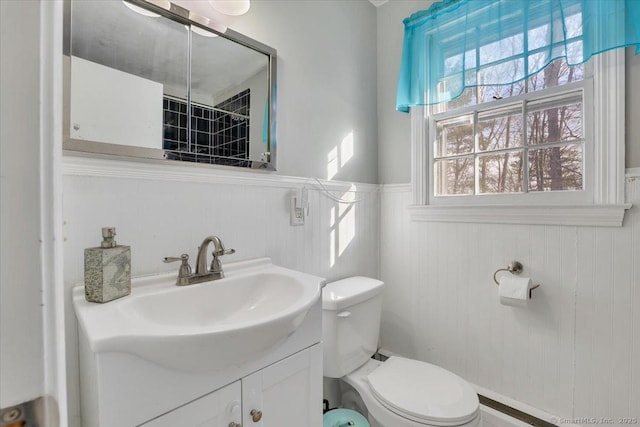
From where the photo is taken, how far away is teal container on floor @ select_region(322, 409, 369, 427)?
4.06 ft

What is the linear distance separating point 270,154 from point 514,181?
3.88 feet

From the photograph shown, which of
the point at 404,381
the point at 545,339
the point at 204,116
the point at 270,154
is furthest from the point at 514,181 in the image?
the point at 204,116

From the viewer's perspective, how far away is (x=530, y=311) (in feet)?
4.50

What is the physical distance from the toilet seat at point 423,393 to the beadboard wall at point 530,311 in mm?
371

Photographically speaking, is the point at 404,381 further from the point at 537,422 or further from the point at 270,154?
the point at 270,154

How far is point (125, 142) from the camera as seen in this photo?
938 millimetres

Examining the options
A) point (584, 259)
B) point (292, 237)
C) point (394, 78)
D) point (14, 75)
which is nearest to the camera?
point (14, 75)

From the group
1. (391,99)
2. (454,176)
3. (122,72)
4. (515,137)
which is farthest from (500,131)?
(122,72)

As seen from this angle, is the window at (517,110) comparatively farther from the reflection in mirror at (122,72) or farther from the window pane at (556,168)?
the reflection in mirror at (122,72)

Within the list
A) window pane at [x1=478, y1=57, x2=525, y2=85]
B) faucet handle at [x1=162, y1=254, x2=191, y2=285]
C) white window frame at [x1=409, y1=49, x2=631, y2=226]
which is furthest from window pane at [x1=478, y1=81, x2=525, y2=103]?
faucet handle at [x1=162, y1=254, x2=191, y2=285]

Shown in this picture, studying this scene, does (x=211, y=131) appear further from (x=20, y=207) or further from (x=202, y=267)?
(x=20, y=207)

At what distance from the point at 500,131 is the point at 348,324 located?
122 centimetres

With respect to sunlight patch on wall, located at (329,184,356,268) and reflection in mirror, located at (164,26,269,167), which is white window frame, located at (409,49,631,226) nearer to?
sunlight patch on wall, located at (329,184,356,268)

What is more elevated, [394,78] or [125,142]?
[394,78]
